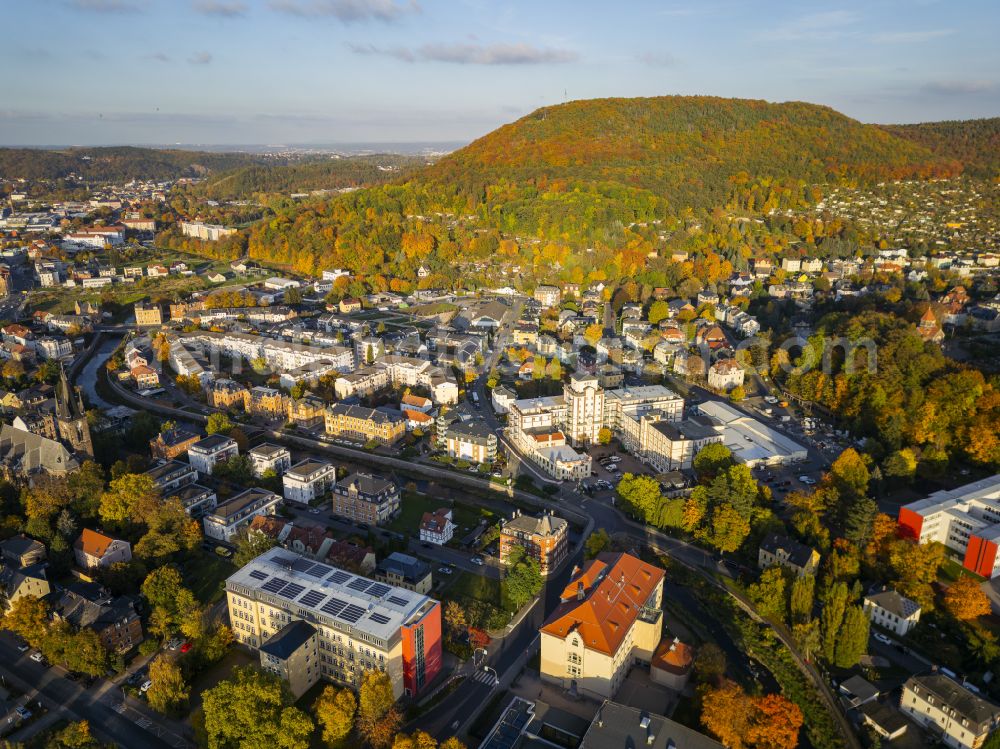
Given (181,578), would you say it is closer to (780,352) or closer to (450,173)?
(780,352)

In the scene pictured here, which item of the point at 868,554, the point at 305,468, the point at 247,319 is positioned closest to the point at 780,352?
the point at 868,554

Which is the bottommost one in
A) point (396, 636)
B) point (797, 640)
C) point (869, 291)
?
point (797, 640)

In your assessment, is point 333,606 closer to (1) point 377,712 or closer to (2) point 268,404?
(1) point 377,712

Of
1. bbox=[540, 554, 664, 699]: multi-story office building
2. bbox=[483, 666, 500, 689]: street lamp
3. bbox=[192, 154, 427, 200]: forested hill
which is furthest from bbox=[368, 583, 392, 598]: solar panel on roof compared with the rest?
bbox=[192, 154, 427, 200]: forested hill

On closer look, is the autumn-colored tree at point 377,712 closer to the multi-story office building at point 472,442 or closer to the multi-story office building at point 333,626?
the multi-story office building at point 333,626

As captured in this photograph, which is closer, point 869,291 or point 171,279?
point 869,291

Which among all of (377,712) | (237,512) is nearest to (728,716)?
(377,712)

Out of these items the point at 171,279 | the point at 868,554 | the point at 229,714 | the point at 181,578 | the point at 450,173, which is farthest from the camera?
the point at 450,173
